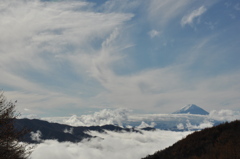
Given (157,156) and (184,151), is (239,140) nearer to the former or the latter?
(184,151)

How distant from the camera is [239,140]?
43.3 ft

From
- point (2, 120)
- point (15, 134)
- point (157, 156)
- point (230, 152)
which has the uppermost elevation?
point (2, 120)

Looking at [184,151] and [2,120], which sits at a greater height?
[2,120]

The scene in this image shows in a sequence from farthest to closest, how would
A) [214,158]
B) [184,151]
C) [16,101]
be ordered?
[184,151], [16,101], [214,158]

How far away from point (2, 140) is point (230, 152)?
14.5m

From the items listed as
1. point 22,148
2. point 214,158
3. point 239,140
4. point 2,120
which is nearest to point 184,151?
point 239,140

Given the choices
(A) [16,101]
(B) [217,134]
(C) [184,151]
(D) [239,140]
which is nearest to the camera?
(D) [239,140]

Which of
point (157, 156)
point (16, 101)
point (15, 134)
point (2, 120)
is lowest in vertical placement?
point (157, 156)

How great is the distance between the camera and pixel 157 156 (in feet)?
59.6

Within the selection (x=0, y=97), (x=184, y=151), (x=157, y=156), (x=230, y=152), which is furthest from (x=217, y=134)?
(x=0, y=97)

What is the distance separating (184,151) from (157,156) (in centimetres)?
315

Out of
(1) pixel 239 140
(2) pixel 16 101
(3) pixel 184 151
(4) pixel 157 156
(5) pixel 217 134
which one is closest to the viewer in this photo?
(1) pixel 239 140

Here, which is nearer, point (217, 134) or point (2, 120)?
point (2, 120)

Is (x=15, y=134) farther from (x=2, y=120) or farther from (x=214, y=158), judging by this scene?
(x=214, y=158)
